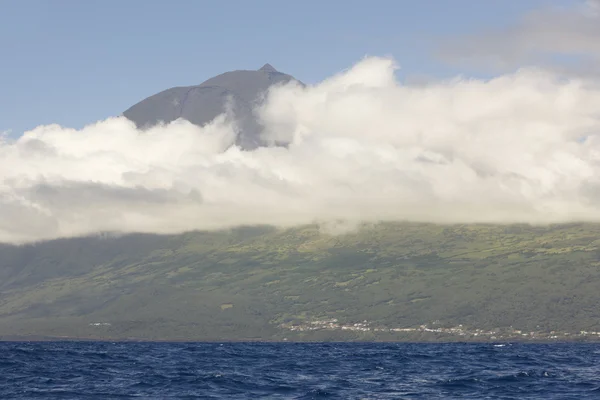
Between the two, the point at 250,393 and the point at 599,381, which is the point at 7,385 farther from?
the point at 599,381

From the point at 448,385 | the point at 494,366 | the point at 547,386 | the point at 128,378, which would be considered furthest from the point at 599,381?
the point at 128,378

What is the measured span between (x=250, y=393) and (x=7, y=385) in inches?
1279

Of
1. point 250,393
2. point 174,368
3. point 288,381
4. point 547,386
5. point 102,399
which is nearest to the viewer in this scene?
point 102,399

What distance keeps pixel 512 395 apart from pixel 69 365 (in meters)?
83.2

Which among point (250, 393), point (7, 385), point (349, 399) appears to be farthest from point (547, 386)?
point (7, 385)

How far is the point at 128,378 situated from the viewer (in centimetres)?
12069

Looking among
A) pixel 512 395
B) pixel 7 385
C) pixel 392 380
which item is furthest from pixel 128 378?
pixel 512 395

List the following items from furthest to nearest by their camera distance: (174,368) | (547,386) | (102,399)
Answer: (174,368) → (547,386) → (102,399)

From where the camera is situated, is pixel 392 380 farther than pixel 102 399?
Yes

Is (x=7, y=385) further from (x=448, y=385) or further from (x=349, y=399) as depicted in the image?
(x=448, y=385)

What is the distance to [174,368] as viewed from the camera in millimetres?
146125

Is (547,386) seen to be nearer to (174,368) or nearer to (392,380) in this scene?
(392,380)

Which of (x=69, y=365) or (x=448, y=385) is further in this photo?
(x=69, y=365)

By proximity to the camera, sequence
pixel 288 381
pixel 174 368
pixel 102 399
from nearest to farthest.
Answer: pixel 102 399, pixel 288 381, pixel 174 368
